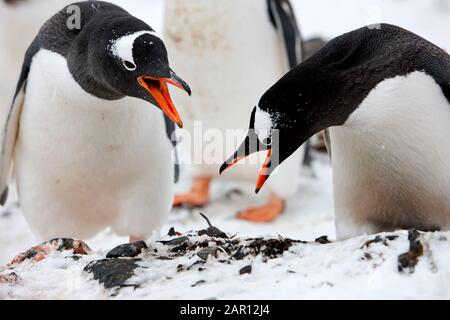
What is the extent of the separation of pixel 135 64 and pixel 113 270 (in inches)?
29.4

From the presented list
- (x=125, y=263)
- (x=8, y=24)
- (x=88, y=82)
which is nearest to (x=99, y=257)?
(x=125, y=263)

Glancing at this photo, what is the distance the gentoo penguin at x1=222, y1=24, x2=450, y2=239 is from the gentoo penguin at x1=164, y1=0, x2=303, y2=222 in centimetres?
214

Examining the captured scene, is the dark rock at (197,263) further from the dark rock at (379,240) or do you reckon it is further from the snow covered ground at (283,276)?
the dark rock at (379,240)

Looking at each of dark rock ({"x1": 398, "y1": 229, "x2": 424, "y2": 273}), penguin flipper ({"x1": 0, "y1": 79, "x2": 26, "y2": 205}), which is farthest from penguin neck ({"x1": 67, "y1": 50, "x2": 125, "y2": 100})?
dark rock ({"x1": 398, "y1": 229, "x2": 424, "y2": 273})

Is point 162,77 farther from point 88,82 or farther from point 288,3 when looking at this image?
point 288,3

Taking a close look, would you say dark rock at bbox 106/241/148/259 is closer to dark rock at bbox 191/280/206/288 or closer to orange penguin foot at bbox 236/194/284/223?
dark rock at bbox 191/280/206/288

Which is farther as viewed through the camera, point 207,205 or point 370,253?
point 207,205

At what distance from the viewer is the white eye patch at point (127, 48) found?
113 inches

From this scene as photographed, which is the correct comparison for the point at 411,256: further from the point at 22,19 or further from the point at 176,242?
the point at 22,19

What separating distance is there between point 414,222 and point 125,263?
113 centimetres

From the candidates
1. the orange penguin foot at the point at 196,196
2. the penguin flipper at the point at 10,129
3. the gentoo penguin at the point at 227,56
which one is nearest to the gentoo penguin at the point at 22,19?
the gentoo penguin at the point at 227,56

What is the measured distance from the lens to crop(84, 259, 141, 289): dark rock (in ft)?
8.04

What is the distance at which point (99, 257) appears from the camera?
8.93ft

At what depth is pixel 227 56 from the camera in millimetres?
5125
